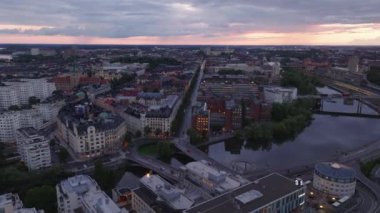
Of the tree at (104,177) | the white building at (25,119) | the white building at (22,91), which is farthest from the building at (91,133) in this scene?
the white building at (22,91)

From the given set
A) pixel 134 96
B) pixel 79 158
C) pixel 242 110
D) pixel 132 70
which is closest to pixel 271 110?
pixel 242 110

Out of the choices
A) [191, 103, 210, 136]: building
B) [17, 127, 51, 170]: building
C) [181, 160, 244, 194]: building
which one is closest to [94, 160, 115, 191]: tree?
[17, 127, 51, 170]: building

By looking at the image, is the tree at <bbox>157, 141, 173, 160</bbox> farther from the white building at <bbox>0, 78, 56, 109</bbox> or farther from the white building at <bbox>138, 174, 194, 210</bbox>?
the white building at <bbox>0, 78, 56, 109</bbox>

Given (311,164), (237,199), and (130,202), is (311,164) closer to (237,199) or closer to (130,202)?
(237,199)

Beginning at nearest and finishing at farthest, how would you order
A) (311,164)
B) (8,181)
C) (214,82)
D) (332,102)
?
(8,181) → (311,164) → (332,102) → (214,82)

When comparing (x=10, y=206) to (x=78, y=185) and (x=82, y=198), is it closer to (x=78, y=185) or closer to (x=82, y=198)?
(x=82, y=198)

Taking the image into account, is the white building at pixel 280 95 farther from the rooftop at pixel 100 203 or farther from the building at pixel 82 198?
the rooftop at pixel 100 203
